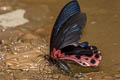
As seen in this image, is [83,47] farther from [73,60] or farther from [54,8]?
[54,8]

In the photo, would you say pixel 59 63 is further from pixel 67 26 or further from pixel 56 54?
pixel 67 26

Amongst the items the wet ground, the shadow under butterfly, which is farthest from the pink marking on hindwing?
the wet ground

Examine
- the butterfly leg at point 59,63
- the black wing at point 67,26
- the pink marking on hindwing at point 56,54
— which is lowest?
the butterfly leg at point 59,63

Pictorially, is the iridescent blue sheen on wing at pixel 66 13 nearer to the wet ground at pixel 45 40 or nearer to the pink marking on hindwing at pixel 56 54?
the pink marking on hindwing at pixel 56 54

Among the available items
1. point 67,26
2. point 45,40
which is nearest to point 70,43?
point 67,26

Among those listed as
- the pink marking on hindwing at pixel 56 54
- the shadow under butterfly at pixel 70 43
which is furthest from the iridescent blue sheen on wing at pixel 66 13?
the pink marking on hindwing at pixel 56 54

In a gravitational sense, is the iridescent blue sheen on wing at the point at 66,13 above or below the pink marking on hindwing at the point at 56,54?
above

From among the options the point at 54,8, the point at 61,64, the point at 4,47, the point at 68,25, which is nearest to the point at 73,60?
the point at 61,64
